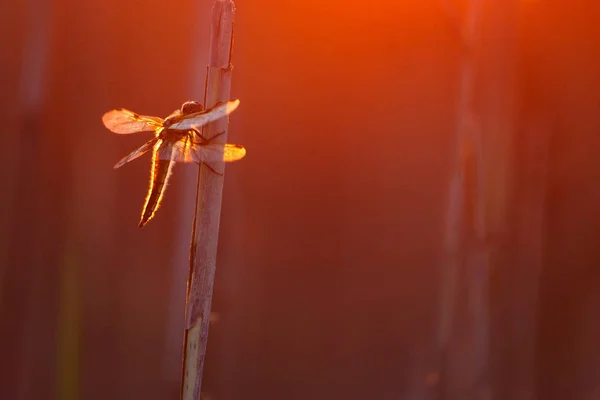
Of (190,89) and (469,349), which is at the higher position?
(190,89)

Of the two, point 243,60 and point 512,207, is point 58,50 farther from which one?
point 512,207

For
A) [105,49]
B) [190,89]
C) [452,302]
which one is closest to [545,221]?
[452,302]

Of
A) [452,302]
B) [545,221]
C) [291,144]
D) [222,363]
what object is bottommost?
[222,363]

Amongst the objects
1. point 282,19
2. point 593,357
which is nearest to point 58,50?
point 282,19

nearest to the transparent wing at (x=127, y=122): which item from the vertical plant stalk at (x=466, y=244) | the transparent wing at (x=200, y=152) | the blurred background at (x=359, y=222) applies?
the transparent wing at (x=200, y=152)

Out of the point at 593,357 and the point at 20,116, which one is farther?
the point at 20,116

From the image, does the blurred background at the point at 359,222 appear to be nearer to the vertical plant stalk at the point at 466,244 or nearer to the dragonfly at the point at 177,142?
the vertical plant stalk at the point at 466,244
